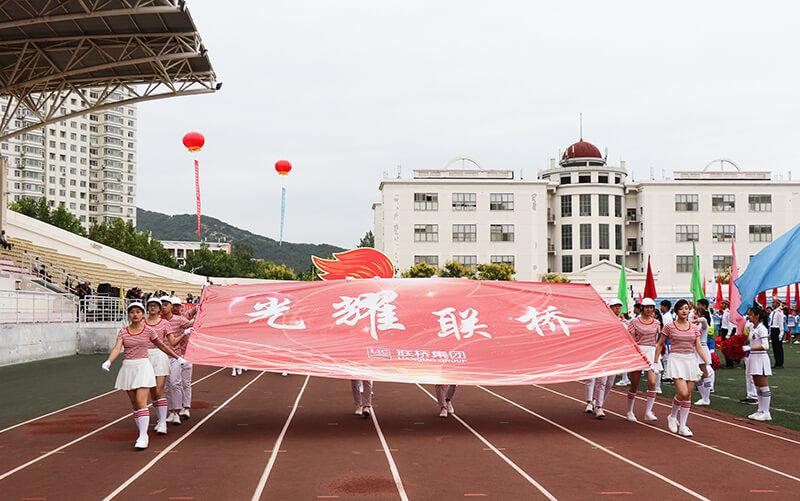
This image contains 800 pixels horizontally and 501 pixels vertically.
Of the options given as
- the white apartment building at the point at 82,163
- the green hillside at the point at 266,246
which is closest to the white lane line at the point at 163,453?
the white apartment building at the point at 82,163

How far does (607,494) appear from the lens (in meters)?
7.11

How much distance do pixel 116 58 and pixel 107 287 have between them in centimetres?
1061

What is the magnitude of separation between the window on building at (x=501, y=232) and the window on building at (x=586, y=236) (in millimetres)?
6942

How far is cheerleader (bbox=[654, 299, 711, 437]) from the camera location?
34.0ft

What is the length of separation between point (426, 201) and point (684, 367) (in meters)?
57.9

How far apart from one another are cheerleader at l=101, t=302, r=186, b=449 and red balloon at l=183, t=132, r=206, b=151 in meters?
18.9

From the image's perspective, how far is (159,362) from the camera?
10.3 m

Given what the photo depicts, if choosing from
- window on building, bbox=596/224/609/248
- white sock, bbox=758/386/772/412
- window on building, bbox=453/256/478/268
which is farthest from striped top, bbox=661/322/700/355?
window on building, bbox=596/224/609/248

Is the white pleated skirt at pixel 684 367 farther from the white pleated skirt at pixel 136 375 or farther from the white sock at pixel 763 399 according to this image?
the white pleated skirt at pixel 136 375

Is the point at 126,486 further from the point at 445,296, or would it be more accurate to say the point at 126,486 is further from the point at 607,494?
the point at 445,296

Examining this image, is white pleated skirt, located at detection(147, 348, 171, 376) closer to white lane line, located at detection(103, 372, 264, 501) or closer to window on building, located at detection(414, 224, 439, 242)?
white lane line, located at detection(103, 372, 264, 501)

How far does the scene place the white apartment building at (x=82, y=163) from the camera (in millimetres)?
118250

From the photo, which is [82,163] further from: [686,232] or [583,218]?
[686,232]

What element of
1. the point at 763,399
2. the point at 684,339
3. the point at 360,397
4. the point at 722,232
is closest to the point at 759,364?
the point at 763,399
